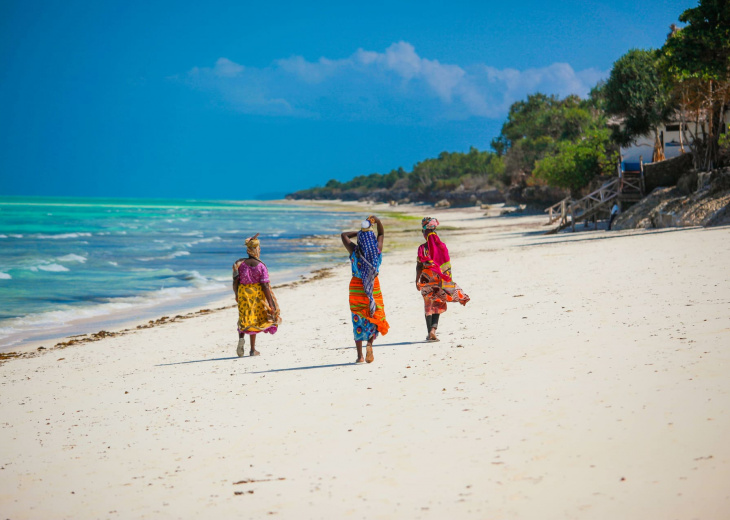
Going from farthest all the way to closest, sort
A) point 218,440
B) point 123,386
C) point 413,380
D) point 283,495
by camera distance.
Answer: point 123,386 → point 413,380 → point 218,440 → point 283,495

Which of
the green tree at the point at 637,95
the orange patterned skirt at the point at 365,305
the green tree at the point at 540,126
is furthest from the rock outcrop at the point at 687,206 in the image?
the green tree at the point at 540,126

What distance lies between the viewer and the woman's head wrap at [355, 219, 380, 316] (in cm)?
777

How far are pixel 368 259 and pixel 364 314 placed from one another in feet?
2.26

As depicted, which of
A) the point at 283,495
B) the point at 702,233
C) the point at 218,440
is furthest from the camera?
the point at 702,233

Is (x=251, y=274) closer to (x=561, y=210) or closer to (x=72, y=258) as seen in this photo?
(x=72, y=258)

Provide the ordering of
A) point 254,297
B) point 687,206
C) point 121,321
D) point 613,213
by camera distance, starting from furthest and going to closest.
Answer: point 613,213
point 687,206
point 121,321
point 254,297

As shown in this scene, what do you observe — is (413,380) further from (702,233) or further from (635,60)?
(635,60)

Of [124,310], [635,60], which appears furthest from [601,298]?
[635,60]

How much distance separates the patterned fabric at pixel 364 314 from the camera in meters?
7.87

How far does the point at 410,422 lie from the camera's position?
18.0 feet

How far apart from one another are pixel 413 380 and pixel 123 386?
374cm

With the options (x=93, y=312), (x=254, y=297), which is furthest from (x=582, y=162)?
(x=254, y=297)

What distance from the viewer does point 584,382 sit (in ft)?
19.5

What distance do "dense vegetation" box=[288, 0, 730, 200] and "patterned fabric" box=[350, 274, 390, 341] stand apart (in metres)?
17.8
